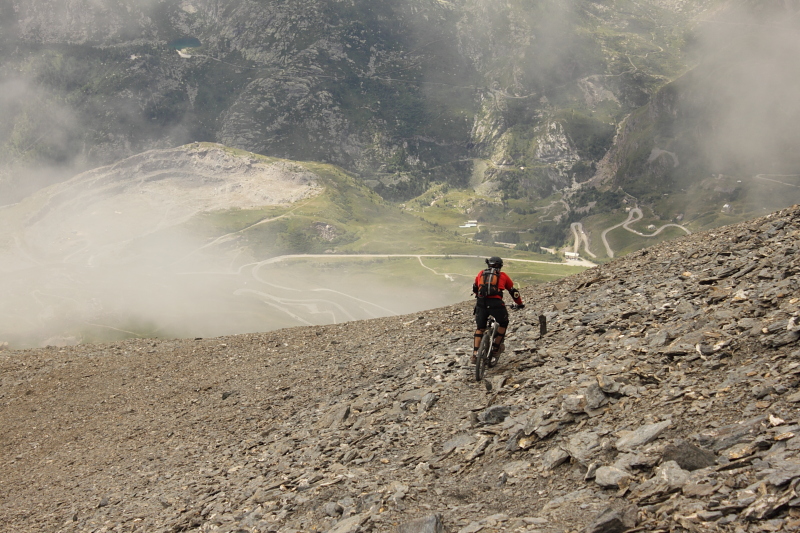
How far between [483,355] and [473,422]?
4124mm

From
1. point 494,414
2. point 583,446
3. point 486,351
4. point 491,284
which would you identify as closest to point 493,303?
point 491,284

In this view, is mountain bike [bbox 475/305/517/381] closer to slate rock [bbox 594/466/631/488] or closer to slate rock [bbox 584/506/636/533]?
slate rock [bbox 594/466/631/488]

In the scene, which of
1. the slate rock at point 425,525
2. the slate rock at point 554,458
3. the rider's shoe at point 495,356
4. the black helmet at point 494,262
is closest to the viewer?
the slate rock at point 425,525

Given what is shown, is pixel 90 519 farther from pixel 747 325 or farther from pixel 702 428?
pixel 747 325

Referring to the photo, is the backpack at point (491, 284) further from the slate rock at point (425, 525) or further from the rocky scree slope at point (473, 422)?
the slate rock at point (425, 525)

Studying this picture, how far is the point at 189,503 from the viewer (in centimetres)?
1664

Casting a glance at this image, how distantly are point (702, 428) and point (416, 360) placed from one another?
13698 mm

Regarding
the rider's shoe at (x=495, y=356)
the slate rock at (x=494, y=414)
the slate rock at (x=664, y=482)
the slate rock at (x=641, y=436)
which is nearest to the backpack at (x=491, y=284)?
the rider's shoe at (x=495, y=356)

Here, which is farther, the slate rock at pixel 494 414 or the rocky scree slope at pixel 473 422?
the slate rock at pixel 494 414

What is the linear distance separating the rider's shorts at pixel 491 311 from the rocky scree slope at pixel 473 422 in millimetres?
1652

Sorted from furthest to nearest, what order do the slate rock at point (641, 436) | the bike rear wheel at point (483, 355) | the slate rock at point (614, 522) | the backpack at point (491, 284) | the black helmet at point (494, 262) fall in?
the backpack at point (491, 284), the black helmet at point (494, 262), the bike rear wheel at point (483, 355), the slate rock at point (641, 436), the slate rock at point (614, 522)

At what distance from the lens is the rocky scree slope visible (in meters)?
10.9

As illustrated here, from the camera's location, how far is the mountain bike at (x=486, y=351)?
793 inches

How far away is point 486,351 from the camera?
2088cm
